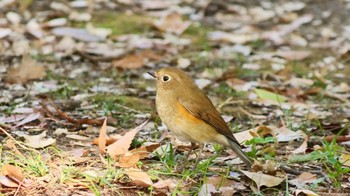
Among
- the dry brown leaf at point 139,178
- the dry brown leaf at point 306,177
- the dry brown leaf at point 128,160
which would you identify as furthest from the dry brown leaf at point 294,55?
the dry brown leaf at point 139,178

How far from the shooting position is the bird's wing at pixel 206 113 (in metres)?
4.82

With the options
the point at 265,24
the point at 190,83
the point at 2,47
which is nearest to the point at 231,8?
the point at 265,24

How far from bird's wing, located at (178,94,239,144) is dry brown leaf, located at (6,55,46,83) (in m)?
2.84

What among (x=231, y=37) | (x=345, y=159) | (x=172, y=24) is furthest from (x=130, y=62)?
(x=345, y=159)

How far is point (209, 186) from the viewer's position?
4.51 m

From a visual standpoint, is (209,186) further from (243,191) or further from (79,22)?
(79,22)

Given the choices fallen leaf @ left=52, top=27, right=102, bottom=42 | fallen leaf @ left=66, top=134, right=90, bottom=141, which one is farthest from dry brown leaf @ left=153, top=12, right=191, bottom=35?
fallen leaf @ left=66, top=134, right=90, bottom=141

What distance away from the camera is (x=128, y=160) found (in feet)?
15.3

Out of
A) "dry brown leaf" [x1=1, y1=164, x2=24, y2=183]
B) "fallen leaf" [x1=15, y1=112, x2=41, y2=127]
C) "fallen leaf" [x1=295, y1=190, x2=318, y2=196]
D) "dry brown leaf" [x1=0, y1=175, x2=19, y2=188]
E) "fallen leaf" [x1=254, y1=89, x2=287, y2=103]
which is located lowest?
"fallen leaf" [x1=254, y1=89, x2=287, y2=103]

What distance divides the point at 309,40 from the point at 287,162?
492 centimetres

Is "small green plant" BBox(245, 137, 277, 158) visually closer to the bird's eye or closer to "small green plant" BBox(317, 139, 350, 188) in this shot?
"small green plant" BBox(317, 139, 350, 188)

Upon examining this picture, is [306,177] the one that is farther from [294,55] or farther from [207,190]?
[294,55]

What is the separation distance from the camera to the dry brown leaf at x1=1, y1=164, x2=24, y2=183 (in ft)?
14.0

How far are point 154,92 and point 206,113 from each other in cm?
248
